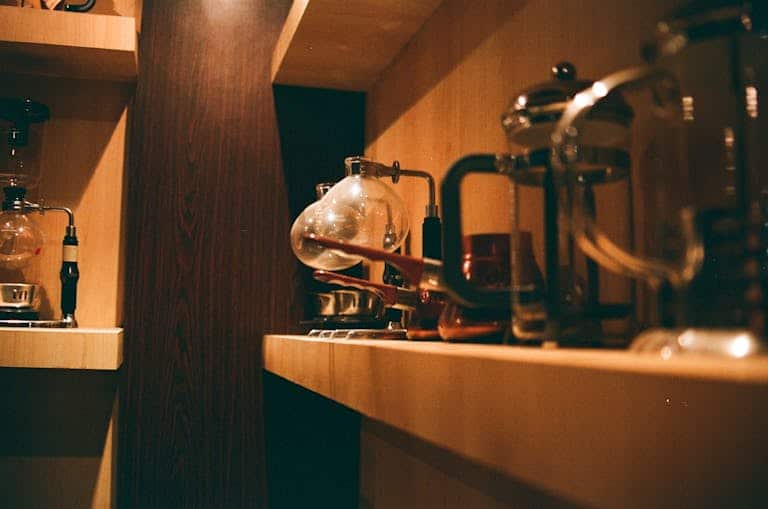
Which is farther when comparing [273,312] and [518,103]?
[273,312]

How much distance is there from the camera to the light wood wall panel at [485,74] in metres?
0.91

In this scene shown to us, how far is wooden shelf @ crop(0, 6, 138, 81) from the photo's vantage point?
191 centimetres

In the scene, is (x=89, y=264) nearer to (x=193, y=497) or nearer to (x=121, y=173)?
(x=121, y=173)

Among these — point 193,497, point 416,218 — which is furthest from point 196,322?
point 416,218

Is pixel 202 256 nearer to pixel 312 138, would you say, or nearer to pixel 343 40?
pixel 312 138

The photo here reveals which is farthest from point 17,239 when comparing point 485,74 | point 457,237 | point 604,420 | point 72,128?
point 604,420

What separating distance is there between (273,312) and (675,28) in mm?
1815

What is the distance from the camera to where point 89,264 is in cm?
215

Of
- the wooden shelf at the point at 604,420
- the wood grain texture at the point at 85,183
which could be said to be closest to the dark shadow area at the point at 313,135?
the wood grain texture at the point at 85,183

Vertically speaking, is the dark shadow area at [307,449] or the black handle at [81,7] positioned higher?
the black handle at [81,7]

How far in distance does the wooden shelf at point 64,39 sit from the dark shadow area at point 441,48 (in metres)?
0.66

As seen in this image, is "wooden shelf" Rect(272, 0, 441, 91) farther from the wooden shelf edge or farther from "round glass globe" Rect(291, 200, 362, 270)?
"round glass globe" Rect(291, 200, 362, 270)

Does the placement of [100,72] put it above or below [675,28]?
above

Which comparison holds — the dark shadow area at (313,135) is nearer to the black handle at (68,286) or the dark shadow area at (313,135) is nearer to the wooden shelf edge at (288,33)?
the wooden shelf edge at (288,33)
